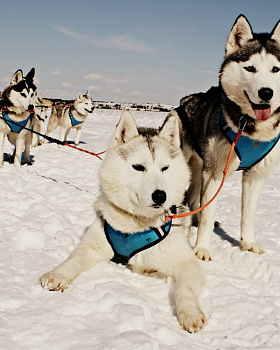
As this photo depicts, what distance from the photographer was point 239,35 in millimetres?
2840

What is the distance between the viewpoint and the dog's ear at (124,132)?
2.57 m

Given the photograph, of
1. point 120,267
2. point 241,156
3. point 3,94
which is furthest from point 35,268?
point 3,94

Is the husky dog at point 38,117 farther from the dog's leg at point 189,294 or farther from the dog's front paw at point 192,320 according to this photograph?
the dog's front paw at point 192,320

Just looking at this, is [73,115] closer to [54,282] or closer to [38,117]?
[38,117]

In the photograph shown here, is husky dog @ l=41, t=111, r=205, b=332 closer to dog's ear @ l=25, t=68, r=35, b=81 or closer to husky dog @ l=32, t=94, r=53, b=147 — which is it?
dog's ear @ l=25, t=68, r=35, b=81

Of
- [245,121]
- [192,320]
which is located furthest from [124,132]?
[192,320]

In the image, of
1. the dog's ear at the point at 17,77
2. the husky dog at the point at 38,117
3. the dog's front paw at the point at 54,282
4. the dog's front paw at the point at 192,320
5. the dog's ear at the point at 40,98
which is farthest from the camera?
the dog's ear at the point at 40,98

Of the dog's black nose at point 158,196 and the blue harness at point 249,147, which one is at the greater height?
the blue harness at point 249,147

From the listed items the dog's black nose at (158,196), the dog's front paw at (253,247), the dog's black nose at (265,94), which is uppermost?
the dog's black nose at (265,94)

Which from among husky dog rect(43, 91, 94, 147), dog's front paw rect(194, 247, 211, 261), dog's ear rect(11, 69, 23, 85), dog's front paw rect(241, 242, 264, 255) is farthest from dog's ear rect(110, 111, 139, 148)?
husky dog rect(43, 91, 94, 147)

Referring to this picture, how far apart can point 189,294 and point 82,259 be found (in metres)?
0.81

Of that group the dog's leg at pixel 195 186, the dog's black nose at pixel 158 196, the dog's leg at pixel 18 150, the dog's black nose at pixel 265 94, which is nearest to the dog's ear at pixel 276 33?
the dog's black nose at pixel 265 94

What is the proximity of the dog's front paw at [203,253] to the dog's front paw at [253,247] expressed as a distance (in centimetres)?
43

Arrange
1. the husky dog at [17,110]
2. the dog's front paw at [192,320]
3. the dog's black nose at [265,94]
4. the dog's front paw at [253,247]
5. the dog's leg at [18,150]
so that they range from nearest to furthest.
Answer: the dog's front paw at [192,320] → the dog's black nose at [265,94] → the dog's front paw at [253,247] → the husky dog at [17,110] → the dog's leg at [18,150]
